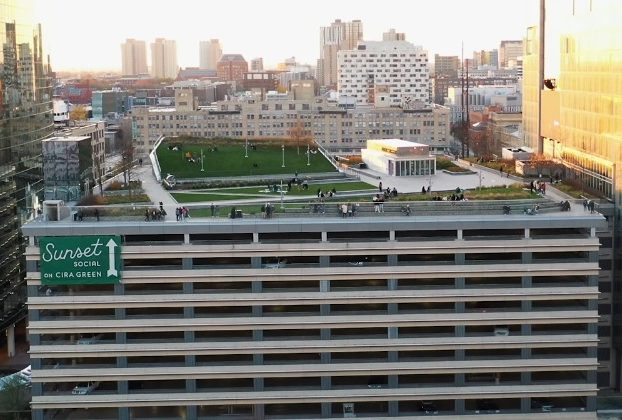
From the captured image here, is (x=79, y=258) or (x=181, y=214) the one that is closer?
(x=79, y=258)

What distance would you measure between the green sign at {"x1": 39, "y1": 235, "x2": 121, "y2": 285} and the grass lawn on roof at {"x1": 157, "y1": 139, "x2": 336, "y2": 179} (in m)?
25.7

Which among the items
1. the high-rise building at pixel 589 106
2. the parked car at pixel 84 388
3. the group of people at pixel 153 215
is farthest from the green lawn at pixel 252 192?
the high-rise building at pixel 589 106

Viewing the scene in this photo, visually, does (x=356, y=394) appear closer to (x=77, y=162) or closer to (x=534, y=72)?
(x=77, y=162)

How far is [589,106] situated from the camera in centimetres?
6444

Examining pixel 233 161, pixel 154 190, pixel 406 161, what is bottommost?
pixel 154 190

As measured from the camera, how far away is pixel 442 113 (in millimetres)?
157250

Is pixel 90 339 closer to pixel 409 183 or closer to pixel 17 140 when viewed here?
pixel 409 183

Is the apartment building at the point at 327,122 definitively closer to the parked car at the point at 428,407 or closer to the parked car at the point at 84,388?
the parked car at the point at 84,388

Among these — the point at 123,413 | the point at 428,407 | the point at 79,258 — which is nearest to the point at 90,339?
the point at 123,413

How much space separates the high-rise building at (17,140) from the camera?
7506cm

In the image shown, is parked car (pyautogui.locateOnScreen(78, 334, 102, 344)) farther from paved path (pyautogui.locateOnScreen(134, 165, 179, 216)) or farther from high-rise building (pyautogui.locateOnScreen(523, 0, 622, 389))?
high-rise building (pyautogui.locateOnScreen(523, 0, 622, 389))

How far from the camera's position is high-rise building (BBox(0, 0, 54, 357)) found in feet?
246

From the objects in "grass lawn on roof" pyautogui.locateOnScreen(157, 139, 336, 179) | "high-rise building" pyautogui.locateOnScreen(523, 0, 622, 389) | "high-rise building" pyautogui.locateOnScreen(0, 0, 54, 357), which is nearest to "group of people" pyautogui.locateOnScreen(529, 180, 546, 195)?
"high-rise building" pyautogui.locateOnScreen(523, 0, 622, 389)

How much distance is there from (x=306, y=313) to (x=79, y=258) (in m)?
12.0
